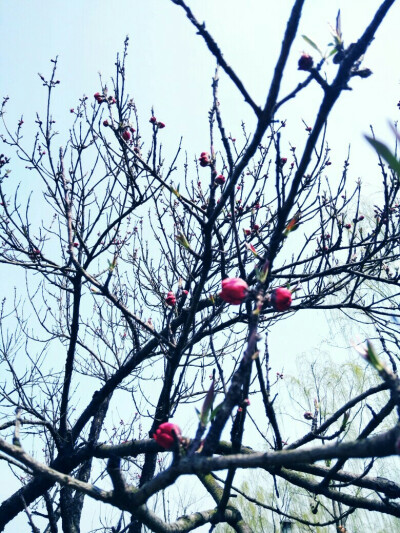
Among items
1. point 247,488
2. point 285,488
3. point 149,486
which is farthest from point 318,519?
point 149,486

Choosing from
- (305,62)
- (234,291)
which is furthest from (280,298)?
(305,62)

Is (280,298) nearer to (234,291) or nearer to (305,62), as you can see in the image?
(234,291)

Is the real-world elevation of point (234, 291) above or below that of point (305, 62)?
below

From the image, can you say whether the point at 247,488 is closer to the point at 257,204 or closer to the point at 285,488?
the point at 285,488

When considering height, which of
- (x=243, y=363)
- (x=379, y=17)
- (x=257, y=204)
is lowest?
(x=243, y=363)

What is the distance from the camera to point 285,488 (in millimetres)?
8438

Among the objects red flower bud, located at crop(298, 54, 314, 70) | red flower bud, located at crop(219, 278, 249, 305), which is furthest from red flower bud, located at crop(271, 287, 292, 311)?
red flower bud, located at crop(298, 54, 314, 70)

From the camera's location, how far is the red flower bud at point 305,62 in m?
1.34

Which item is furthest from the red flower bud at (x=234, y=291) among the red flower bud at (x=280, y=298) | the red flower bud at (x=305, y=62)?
the red flower bud at (x=305, y=62)

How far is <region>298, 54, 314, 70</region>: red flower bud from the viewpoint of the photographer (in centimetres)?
134

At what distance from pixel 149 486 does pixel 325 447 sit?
0.50 metres

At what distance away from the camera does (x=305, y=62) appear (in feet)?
4.41

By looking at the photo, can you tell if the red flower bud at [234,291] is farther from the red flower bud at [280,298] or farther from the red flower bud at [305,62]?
the red flower bud at [305,62]

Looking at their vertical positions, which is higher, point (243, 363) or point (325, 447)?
point (243, 363)
